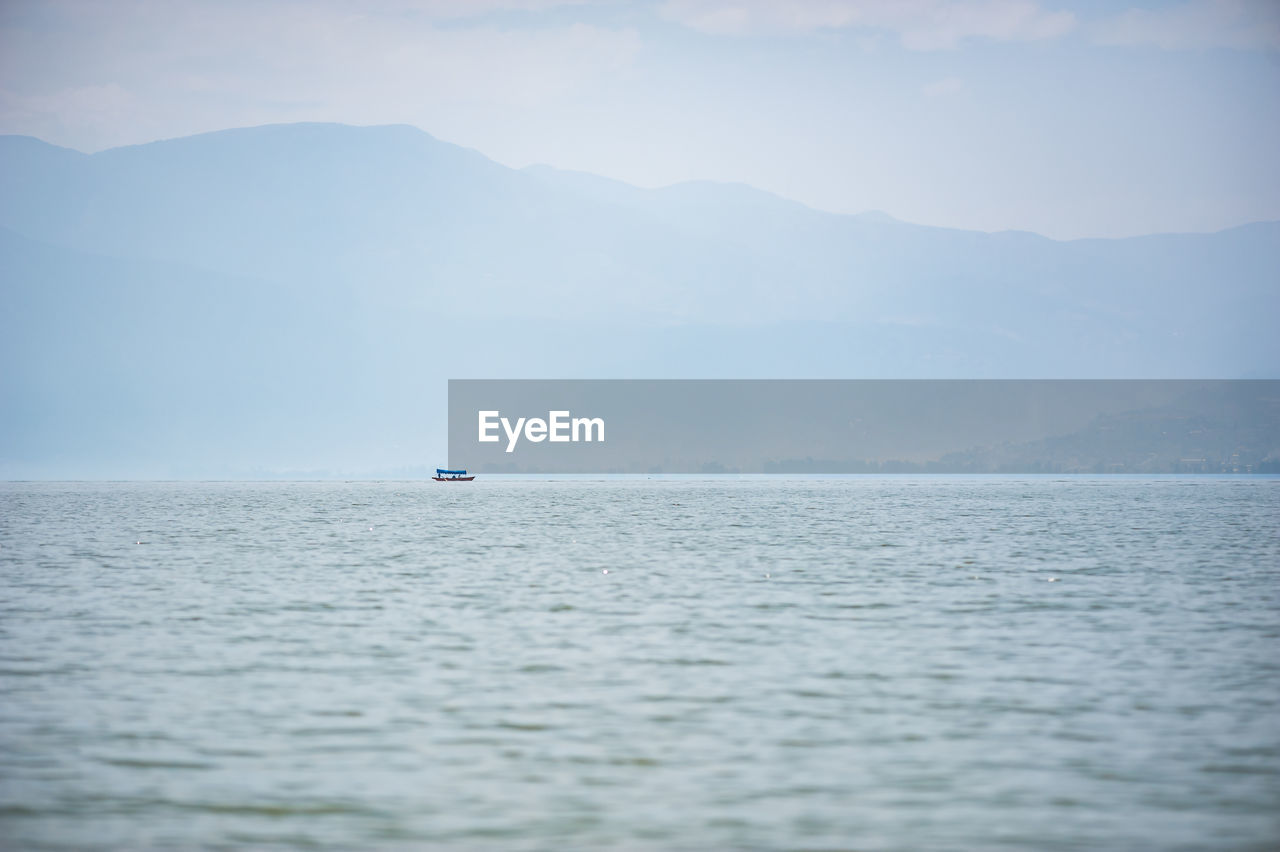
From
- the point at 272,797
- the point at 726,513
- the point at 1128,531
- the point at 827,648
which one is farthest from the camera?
the point at 726,513

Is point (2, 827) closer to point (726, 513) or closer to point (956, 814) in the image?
point (956, 814)

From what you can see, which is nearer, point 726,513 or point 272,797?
point 272,797

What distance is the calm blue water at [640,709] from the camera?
19.1 m

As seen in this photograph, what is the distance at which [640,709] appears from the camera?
2691 cm

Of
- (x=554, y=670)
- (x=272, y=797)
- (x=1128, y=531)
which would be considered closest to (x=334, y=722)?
(x=272, y=797)

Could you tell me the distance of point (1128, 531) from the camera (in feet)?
332

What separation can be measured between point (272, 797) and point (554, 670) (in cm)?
1205

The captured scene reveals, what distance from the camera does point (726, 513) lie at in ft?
459

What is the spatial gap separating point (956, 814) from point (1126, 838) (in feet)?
8.33

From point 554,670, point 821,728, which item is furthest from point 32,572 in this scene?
point 821,728

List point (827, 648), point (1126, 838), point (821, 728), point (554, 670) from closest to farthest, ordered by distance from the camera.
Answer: point (1126, 838) < point (821, 728) < point (554, 670) < point (827, 648)

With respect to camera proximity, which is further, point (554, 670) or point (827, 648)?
point (827, 648)

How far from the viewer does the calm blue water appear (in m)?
19.1

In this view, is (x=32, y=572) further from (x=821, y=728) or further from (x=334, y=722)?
(x=821, y=728)
